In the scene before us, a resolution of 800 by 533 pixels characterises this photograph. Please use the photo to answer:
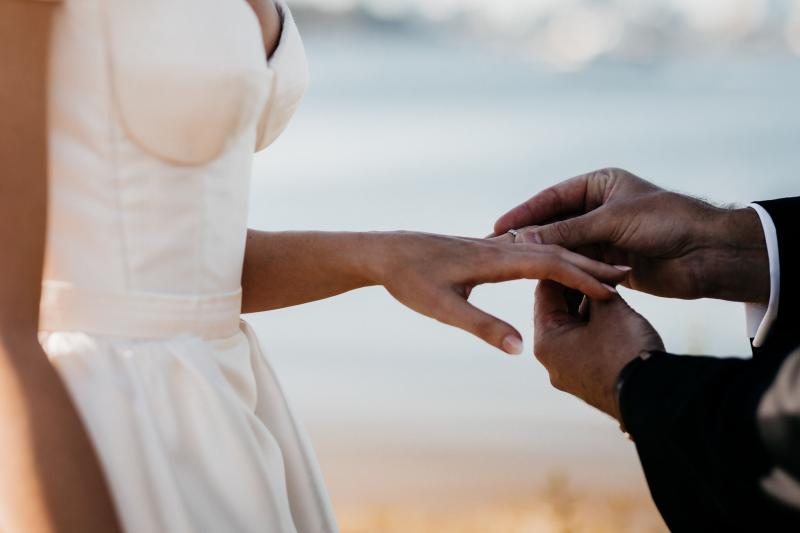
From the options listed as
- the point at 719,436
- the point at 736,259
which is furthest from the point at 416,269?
the point at 736,259

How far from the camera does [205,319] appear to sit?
115 centimetres

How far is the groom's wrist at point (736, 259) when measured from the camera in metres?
1.60

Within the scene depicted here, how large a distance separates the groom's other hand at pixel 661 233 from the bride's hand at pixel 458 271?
0.90 ft

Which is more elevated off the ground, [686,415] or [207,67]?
[207,67]

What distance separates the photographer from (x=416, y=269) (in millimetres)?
1228

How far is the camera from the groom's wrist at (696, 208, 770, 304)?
1603 millimetres

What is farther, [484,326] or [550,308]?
[550,308]

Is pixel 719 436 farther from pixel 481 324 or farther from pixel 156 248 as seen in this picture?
pixel 156 248

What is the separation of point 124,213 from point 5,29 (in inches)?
9.5

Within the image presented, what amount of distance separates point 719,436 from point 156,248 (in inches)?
28.6

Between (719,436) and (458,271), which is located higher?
(458,271)

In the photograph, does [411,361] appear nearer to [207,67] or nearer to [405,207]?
[405,207]

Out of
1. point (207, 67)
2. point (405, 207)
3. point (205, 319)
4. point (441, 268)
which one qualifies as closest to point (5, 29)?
point (207, 67)

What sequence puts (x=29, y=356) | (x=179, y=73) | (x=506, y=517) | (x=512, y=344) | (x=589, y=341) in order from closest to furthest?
(x=29, y=356), (x=179, y=73), (x=512, y=344), (x=589, y=341), (x=506, y=517)
